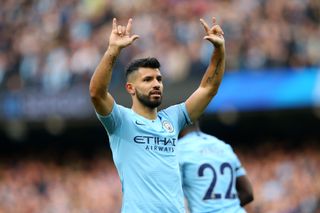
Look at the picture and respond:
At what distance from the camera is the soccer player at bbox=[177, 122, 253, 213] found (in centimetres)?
819

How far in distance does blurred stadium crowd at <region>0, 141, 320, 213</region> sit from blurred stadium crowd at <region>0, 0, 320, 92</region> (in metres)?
2.16

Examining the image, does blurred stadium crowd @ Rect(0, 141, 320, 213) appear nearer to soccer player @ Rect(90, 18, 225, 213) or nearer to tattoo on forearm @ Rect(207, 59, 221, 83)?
tattoo on forearm @ Rect(207, 59, 221, 83)

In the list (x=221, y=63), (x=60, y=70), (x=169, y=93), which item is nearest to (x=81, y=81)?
(x=60, y=70)

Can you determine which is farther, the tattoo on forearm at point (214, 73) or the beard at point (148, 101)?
the tattoo on forearm at point (214, 73)

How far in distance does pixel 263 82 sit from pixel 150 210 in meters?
9.13

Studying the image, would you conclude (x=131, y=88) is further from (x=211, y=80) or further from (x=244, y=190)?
(x=244, y=190)

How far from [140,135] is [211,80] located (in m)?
0.93

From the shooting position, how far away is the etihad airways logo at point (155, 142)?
656 centimetres

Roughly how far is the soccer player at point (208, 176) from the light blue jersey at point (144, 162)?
153cm

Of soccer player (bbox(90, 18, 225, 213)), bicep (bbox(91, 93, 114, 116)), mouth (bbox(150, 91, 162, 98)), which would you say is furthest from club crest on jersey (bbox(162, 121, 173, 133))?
bicep (bbox(91, 93, 114, 116))

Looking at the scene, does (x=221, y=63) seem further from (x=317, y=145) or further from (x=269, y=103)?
(x=317, y=145)

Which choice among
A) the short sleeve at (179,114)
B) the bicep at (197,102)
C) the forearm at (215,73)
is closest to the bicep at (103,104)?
the short sleeve at (179,114)

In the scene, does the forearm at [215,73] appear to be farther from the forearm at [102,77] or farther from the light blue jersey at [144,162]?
the forearm at [102,77]

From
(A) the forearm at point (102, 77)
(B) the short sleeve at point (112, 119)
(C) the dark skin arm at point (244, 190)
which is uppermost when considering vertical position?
(A) the forearm at point (102, 77)
